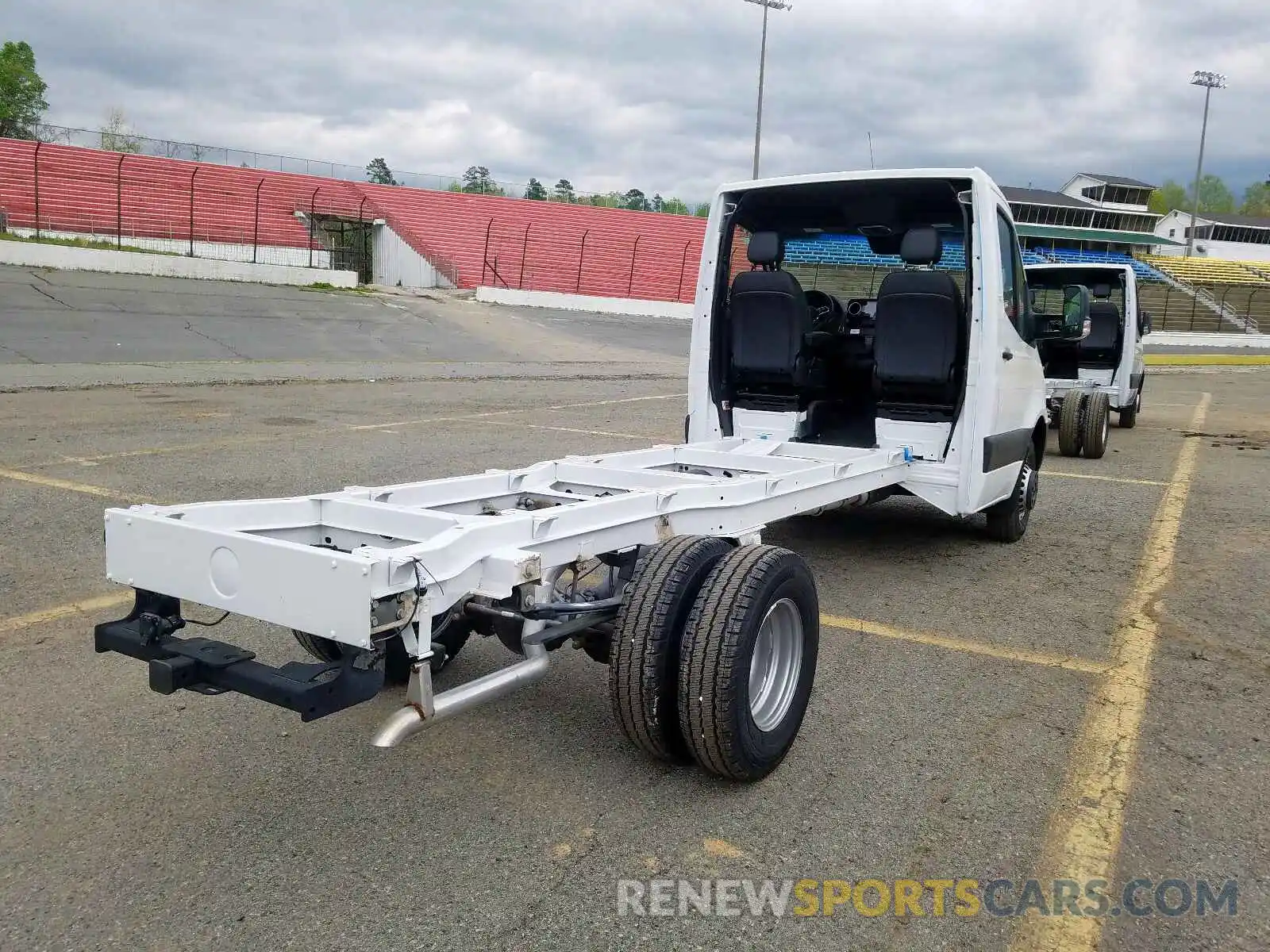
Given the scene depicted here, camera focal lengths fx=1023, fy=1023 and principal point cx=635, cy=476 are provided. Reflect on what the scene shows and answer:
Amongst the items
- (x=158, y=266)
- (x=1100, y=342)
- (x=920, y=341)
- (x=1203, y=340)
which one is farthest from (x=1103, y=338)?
(x=1203, y=340)

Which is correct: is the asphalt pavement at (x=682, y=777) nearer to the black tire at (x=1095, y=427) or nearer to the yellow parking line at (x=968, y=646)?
the yellow parking line at (x=968, y=646)

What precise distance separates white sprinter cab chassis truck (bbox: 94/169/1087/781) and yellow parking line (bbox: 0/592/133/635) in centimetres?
85

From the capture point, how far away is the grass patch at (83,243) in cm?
2691

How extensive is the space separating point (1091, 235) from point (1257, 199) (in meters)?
98.9

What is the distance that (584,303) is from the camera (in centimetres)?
3716

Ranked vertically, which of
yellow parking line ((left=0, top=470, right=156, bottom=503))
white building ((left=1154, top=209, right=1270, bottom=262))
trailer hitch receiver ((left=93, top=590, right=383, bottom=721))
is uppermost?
white building ((left=1154, top=209, right=1270, bottom=262))

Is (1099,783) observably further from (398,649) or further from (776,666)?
(398,649)

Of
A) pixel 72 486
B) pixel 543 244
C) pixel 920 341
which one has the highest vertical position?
pixel 543 244

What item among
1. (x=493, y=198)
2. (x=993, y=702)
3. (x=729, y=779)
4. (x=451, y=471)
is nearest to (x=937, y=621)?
(x=993, y=702)

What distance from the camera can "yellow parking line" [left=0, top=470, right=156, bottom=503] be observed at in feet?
23.0

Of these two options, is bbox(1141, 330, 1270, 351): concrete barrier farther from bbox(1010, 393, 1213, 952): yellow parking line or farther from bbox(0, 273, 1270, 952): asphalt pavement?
bbox(1010, 393, 1213, 952): yellow parking line

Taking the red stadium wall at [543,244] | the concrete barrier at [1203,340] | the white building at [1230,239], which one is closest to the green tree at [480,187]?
the red stadium wall at [543,244]

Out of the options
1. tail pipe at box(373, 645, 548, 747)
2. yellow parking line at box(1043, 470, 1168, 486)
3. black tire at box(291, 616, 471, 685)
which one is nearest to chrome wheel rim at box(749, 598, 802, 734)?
tail pipe at box(373, 645, 548, 747)

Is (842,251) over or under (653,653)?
over
